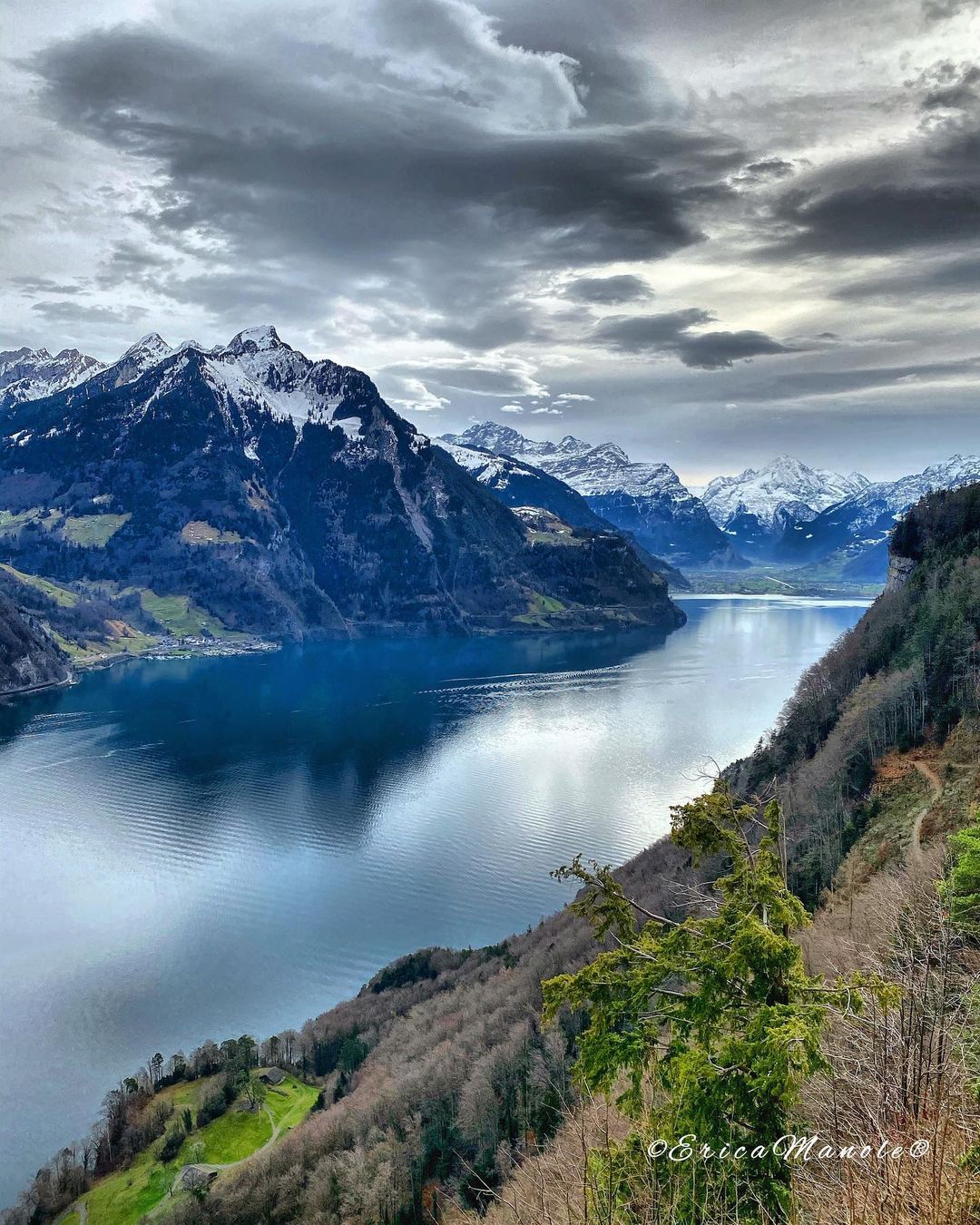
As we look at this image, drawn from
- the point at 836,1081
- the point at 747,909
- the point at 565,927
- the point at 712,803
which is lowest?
the point at 565,927

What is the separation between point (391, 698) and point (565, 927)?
390 feet

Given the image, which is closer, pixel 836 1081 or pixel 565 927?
pixel 836 1081

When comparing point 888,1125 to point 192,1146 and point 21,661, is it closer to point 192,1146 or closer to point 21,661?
point 192,1146

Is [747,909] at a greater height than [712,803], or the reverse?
[712,803]

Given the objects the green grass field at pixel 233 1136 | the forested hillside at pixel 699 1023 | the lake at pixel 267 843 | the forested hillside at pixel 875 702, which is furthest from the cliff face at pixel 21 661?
the forested hillside at pixel 875 702

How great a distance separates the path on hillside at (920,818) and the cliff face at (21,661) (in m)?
181

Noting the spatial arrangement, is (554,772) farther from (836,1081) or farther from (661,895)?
(836,1081)

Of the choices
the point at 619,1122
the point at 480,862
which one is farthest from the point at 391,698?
the point at 619,1122

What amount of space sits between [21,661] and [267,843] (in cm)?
13103

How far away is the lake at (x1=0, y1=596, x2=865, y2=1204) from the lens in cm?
5494

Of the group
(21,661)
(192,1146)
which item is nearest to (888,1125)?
(192,1146)

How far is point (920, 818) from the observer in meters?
44.2

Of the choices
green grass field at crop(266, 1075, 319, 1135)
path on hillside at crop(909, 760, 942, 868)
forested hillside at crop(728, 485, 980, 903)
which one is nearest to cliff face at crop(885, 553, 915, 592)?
forested hillside at crop(728, 485, 980, 903)

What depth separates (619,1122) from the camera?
66.9 feet
